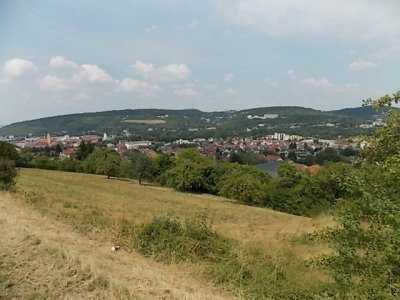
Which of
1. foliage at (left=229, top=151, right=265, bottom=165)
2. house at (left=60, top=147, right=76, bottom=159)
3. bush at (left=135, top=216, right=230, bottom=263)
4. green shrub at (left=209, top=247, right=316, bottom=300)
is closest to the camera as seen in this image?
green shrub at (left=209, top=247, right=316, bottom=300)

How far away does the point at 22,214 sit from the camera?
541 inches

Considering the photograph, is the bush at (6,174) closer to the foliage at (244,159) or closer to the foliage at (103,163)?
the foliage at (103,163)

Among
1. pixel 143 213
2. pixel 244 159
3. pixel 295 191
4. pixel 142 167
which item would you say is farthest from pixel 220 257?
pixel 244 159

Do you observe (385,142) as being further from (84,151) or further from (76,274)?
(84,151)

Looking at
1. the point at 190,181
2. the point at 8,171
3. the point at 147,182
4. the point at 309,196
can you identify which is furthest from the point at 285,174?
the point at 8,171

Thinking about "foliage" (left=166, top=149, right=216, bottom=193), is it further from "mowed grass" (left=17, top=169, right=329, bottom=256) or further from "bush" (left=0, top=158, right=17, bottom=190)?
"bush" (left=0, top=158, right=17, bottom=190)

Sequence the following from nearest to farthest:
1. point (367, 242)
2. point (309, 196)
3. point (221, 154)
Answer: point (367, 242) → point (309, 196) → point (221, 154)

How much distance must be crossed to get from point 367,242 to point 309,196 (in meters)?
61.8

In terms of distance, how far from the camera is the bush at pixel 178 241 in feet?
42.9

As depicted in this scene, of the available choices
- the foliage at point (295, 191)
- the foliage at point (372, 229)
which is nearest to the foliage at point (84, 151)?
the foliage at point (295, 191)

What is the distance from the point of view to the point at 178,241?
13.5 meters

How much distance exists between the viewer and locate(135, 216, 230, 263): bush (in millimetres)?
13070

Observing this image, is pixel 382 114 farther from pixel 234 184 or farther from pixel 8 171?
pixel 234 184

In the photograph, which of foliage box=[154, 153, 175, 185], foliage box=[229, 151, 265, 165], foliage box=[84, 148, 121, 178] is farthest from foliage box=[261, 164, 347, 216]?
foliage box=[229, 151, 265, 165]
